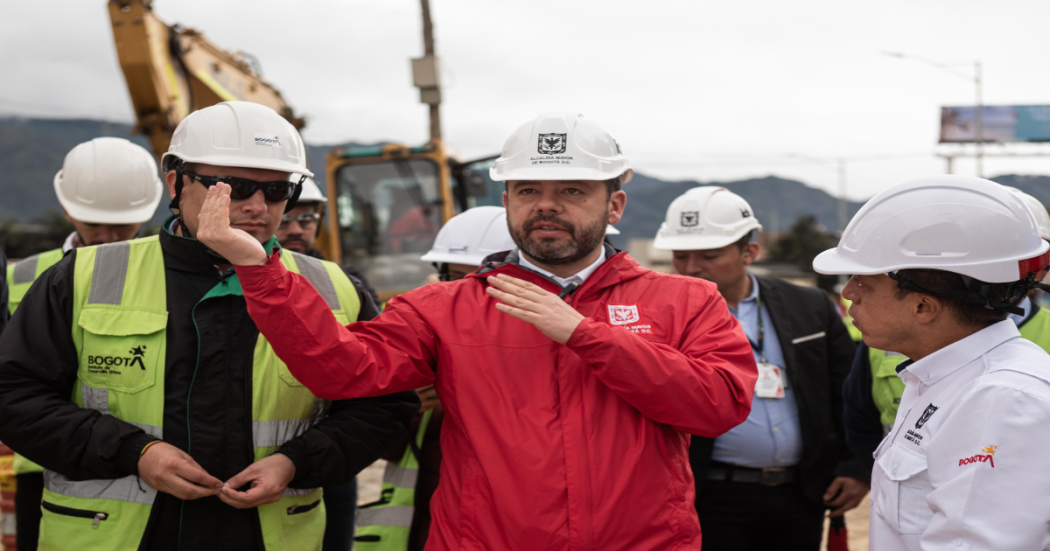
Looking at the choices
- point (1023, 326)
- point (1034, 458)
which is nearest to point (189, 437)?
point (1034, 458)

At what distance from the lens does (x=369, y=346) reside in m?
2.27

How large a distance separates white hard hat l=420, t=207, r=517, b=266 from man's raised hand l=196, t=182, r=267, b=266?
159 cm

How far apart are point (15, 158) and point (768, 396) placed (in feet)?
591

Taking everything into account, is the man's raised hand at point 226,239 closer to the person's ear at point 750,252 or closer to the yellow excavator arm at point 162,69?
the person's ear at point 750,252

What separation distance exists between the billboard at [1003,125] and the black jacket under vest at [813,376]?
50398 mm

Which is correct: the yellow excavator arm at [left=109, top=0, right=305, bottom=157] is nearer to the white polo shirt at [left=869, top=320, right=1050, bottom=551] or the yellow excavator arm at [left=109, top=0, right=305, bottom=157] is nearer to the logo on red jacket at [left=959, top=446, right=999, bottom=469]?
the white polo shirt at [left=869, top=320, right=1050, bottom=551]

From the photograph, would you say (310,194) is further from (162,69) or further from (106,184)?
(162,69)

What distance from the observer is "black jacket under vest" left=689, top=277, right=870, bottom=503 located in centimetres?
350

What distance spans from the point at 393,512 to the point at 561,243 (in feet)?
4.25

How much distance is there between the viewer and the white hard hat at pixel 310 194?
449cm

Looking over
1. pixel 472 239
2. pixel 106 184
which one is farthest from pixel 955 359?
pixel 106 184

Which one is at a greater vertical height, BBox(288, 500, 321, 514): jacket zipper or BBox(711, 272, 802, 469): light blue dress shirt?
BBox(288, 500, 321, 514): jacket zipper

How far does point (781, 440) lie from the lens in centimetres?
347

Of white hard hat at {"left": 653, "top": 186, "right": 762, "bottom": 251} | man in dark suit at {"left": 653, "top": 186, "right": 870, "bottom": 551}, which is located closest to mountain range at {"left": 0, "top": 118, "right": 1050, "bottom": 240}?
white hard hat at {"left": 653, "top": 186, "right": 762, "bottom": 251}
